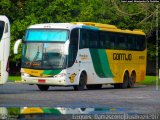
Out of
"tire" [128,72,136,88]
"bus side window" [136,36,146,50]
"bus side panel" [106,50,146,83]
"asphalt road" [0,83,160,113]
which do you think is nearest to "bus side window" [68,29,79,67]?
"asphalt road" [0,83,160,113]

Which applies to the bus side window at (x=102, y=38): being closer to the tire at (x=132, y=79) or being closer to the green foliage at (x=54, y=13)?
the tire at (x=132, y=79)

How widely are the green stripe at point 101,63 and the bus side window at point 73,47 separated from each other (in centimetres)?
185

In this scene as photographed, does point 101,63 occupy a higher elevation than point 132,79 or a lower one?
higher

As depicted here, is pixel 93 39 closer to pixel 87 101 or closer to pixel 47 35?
pixel 47 35

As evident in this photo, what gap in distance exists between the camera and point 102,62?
1425 inches

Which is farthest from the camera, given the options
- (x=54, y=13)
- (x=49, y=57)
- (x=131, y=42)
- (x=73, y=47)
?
(x=54, y=13)

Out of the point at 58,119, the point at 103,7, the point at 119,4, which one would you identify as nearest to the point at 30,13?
the point at 103,7

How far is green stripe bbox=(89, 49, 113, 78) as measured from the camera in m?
35.2

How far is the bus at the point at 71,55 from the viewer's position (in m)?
32.4

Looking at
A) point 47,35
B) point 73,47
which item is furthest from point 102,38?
point 47,35

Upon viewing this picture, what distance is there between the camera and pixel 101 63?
3609 cm

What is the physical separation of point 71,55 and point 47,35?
1.60 m

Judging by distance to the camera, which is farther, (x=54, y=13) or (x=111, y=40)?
(x=54, y=13)

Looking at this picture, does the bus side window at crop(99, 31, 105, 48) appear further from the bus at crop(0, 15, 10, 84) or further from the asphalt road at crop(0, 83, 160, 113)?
the bus at crop(0, 15, 10, 84)
